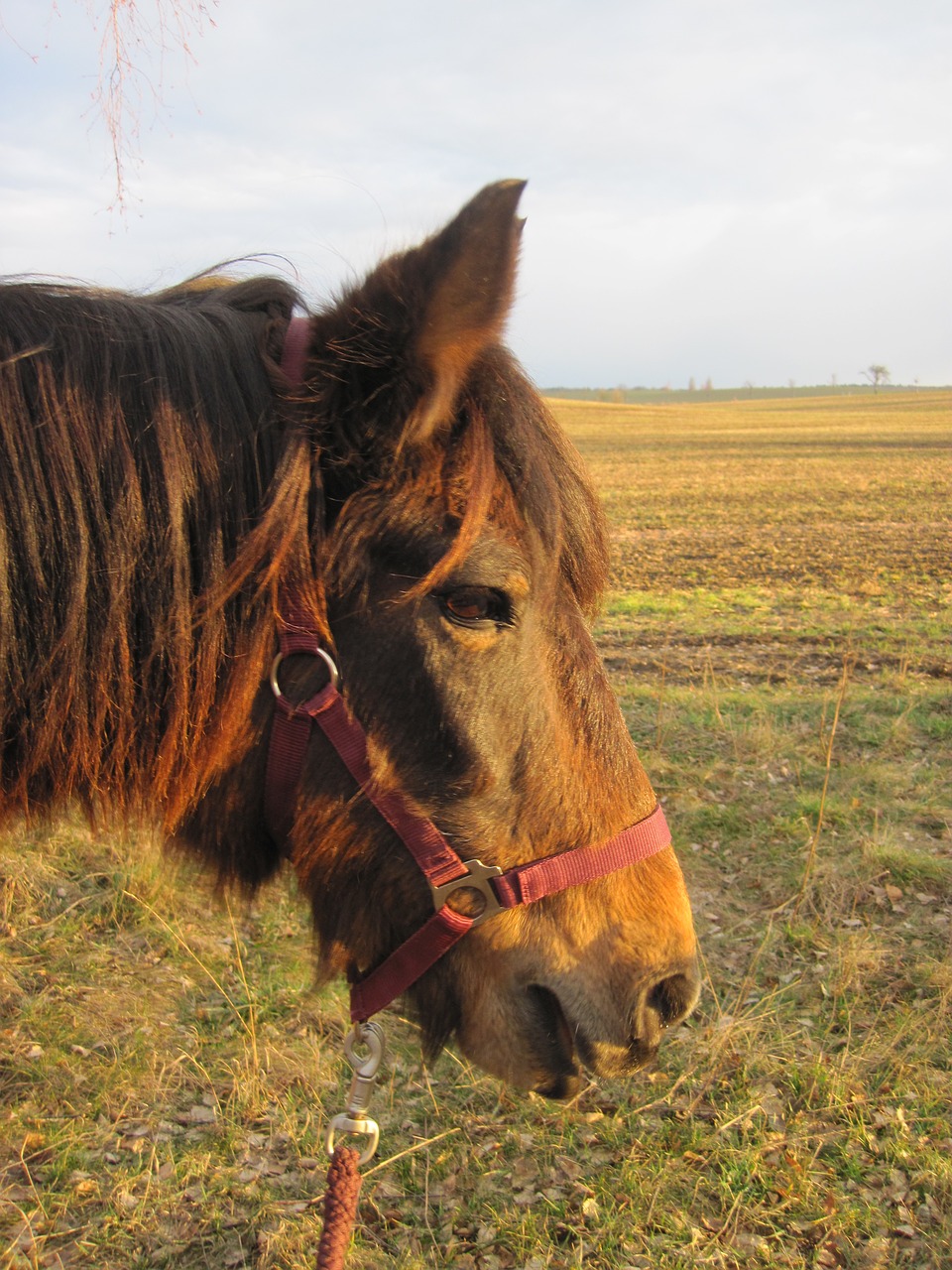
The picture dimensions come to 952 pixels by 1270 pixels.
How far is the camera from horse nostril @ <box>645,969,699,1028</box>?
70.3 inches

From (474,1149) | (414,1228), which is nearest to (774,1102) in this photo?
(474,1149)

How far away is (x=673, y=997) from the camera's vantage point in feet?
5.88

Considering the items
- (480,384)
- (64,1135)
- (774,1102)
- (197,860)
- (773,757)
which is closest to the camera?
(480,384)

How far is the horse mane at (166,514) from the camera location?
152 cm

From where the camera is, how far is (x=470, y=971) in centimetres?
177

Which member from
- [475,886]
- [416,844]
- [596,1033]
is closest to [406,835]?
[416,844]

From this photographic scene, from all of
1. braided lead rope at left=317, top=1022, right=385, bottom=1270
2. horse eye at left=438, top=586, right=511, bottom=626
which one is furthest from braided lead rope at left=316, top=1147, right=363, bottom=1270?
horse eye at left=438, top=586, right=511, bottom=626

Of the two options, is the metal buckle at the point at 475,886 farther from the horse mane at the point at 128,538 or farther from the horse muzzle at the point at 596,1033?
the horse mane at the point at 128,538

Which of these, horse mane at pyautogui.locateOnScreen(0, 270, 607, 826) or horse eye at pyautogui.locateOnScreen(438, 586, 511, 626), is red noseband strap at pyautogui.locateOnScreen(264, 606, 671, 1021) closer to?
horse mane at pyautogui.locateOnScreen(0, 270, 607, 826)

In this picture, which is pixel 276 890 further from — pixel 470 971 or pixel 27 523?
pixel 27 523

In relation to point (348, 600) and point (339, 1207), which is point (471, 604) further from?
point (339, 1207)

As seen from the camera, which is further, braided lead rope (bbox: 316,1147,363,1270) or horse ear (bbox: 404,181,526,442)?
braided lead rope (bbox: 316,1147,363,1270)

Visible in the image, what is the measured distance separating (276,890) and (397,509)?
9.50 ft

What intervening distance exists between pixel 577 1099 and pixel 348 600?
6.97 ft
